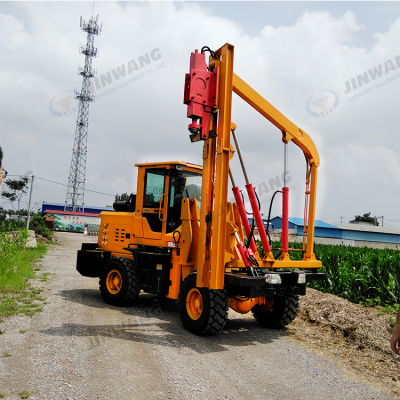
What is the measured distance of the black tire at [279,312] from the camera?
6.66 m

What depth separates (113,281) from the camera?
27.0 feet

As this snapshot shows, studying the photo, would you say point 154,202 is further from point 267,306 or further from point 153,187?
A: point 267,306

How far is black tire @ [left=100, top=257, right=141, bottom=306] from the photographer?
7672 mm

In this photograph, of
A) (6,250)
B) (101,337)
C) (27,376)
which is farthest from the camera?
(6,250)

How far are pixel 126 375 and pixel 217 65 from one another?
4824mm

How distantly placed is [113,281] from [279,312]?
3768 mm

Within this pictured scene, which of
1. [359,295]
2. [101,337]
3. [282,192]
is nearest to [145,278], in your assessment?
[101,337]

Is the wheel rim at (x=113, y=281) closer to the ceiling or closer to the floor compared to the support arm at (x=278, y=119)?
closer to the floor

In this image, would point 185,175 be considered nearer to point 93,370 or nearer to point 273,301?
point 273,301

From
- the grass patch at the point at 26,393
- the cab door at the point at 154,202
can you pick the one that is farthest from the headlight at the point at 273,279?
the grass patch at the point at 26,393

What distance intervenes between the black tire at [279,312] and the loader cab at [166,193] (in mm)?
2478

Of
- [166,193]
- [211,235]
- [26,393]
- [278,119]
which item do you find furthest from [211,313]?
[278,119]

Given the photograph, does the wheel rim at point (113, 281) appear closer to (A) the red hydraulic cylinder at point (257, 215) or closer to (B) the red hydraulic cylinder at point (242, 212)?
(B) the red hydraulic cylinder at point (242, 212)

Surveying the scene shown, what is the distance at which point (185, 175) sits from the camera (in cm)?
780
